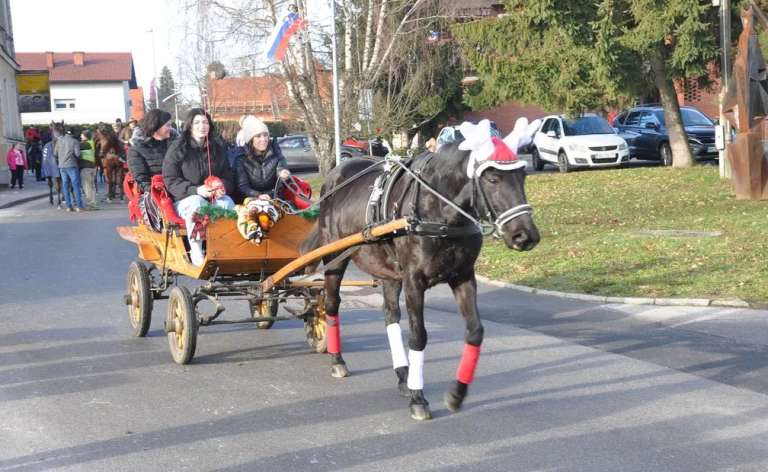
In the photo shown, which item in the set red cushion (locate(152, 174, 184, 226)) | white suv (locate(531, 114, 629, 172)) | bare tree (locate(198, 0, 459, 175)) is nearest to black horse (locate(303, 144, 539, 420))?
red cushion (locate(152, 174, 184, 226))

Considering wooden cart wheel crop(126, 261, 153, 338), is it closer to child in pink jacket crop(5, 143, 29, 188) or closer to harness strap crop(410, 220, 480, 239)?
harness strap crop(410, 220, 480, 239)

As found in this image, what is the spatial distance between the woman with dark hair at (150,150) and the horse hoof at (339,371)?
9.23 ft

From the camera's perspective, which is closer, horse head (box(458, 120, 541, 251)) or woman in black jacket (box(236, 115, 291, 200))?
horse head (box(458, 120, 541, 251))

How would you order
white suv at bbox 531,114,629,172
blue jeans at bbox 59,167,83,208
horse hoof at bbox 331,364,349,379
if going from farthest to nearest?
white suv at bbox 531,114,629,172, blue jeans at bbox 59,167,83,208, horse hoof at bbox 331,364,349,379

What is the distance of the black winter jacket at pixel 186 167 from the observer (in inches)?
372

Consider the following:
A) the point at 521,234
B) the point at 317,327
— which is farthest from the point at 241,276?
the point at 521,234

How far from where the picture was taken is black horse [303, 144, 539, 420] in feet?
21.4

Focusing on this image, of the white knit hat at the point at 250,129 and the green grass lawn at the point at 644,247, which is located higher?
the white knit hat at the point at 250,129

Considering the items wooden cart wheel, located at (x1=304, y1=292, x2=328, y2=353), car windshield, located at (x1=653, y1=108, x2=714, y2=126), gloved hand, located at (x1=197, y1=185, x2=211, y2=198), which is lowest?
wooden cart wheel, located at (x1=304, y1=292, x2=328, y2=353)

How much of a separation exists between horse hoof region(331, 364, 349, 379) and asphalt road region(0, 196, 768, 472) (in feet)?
0.34

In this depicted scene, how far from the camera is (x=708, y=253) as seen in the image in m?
13.9

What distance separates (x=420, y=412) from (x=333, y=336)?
5.29 ft

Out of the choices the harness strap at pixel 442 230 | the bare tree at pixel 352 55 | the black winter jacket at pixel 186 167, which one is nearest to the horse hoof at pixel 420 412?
the harness strap at pixel 442 230

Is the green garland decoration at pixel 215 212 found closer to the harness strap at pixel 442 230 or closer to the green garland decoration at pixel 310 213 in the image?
the green garland decoration at pixel 310 213
